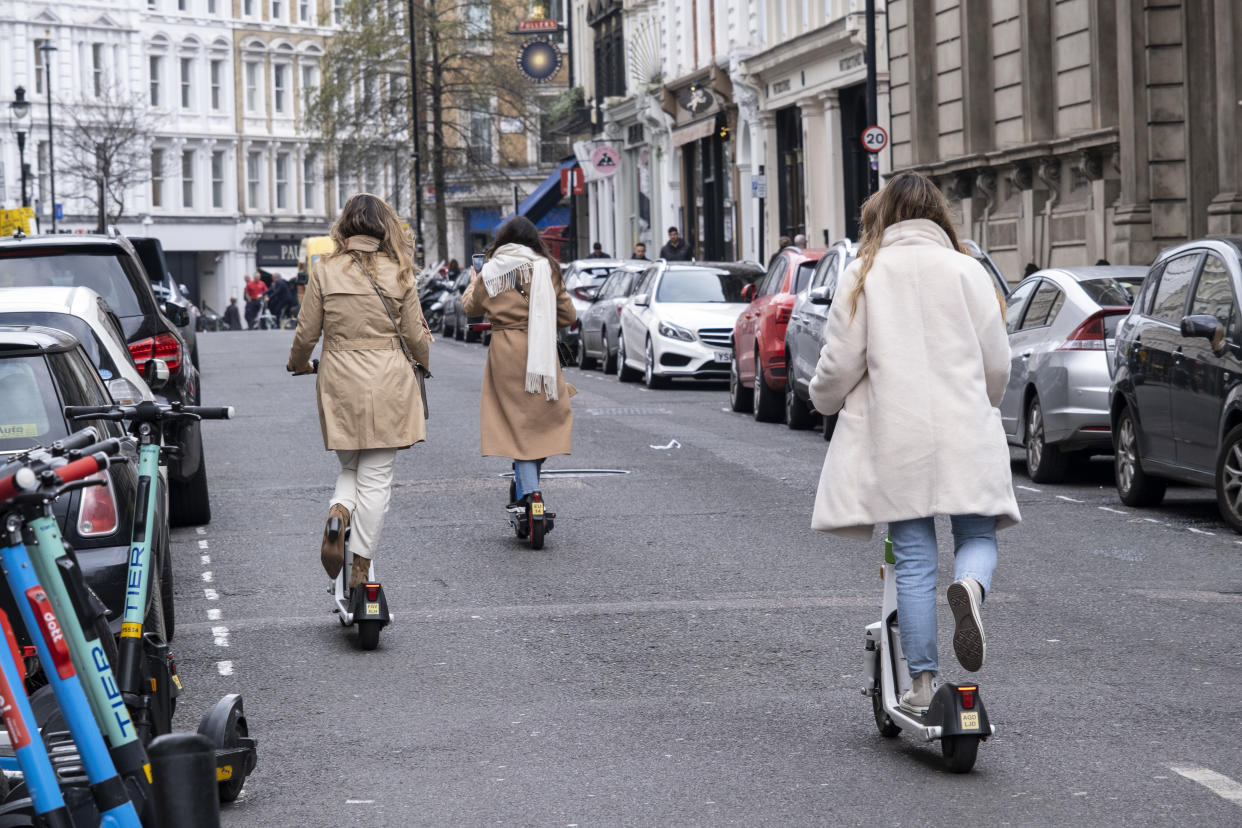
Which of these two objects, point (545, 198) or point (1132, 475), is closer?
point (1132, 475)

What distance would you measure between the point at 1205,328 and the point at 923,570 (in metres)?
5.66

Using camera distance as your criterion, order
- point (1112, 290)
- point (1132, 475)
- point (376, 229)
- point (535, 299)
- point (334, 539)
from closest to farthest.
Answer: point (334, 539), point (376, 229), point (535, 299), point (1132, 475), point (1112, 290)

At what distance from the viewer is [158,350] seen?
12398 mm

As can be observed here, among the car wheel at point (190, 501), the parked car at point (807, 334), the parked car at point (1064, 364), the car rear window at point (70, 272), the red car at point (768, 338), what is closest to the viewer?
the car wheel at point (190, 501)

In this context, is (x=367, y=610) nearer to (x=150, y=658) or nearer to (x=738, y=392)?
(x=150, y=658)

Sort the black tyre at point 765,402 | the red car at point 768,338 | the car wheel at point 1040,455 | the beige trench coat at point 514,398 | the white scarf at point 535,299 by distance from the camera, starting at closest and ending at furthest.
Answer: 1. the white scarf at point 535,299
2. the beige trench coat at point 514,398
3. the car wheel at point 1040,455
4. the red car at point 768,338
5. the black tyre at point 765,402

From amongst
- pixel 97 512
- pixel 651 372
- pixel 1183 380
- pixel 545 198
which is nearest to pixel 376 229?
pixel 97 512

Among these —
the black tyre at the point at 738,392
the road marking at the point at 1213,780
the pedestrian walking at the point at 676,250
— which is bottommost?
the road marking at the point at 1213,780

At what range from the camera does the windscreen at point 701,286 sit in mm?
25344

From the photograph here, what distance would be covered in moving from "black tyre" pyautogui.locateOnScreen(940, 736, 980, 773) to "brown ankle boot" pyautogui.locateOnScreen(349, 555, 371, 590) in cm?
317

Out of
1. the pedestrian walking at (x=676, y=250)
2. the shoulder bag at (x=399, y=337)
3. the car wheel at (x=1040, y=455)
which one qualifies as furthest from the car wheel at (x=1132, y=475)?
the pedestrian walking at (x=676, y=250)

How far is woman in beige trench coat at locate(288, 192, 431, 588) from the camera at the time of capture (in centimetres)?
859

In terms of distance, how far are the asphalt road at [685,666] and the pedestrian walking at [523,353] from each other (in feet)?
1.86

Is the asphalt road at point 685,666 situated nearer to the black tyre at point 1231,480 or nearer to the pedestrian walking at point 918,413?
the black tyre at point 1231,480
